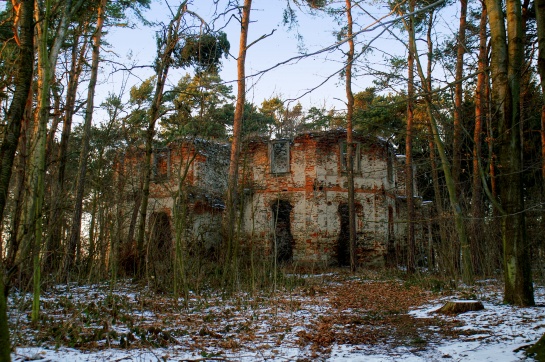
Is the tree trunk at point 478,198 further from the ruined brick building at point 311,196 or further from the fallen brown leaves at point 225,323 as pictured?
the ruined brick building at point 311,196

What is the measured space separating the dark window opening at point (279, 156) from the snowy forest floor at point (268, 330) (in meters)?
14.1

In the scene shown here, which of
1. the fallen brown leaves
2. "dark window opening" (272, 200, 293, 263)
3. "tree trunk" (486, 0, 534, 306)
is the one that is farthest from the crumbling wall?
"tree trunk" (486, 0, 534, 306)

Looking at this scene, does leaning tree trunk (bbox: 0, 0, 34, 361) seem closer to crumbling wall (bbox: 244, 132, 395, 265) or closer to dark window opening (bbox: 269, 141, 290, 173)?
crumbling wall (bbox: 244, 132, 395, 265)

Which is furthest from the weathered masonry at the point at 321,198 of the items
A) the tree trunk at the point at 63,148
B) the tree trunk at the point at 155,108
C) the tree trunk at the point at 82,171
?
the tree trunk at the point at 155,108

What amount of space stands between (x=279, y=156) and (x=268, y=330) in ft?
58.5

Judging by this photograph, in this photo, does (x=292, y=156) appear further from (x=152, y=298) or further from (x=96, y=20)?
(x=152, y=298)

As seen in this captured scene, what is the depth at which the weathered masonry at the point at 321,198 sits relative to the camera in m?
21.8

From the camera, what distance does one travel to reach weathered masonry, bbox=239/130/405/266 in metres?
21.8

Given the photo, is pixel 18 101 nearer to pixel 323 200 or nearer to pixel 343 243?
pixel 323 200

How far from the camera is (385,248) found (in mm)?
22062

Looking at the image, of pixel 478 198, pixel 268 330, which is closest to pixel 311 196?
pixel 478 198

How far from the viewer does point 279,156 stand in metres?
23.4

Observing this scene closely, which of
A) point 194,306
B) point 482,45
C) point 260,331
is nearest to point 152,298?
point 194,306

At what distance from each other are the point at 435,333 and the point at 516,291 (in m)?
1.93
